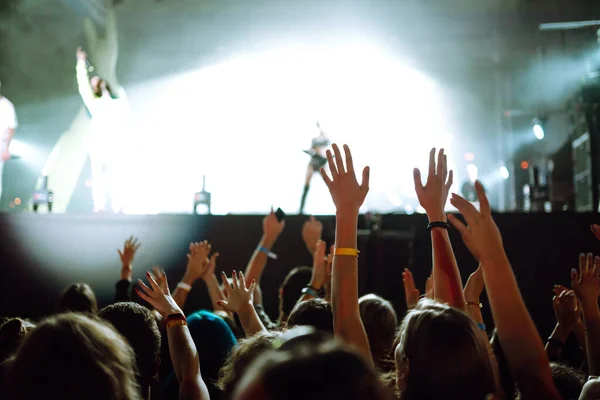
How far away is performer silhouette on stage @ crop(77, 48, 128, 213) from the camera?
24.4 ft

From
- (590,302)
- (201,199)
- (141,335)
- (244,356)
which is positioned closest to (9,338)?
(141,335)

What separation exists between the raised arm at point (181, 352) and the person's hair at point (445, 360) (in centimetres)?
67

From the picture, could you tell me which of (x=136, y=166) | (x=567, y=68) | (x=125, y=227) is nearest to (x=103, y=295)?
(x=125, y=227)

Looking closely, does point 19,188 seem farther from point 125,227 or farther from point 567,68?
point 567,68

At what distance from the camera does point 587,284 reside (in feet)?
6.23

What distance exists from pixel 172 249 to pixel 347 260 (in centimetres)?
391

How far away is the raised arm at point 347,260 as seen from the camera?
1.43m

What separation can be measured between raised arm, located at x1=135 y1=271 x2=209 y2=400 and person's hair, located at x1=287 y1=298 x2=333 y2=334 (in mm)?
429

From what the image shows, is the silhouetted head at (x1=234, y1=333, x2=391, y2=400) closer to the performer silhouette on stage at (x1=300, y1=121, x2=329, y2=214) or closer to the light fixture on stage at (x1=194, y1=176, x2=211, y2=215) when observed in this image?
the light fixture on stage at (x1=194, y1=176, x2=211, y2=215)

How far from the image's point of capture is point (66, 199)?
26.6ft

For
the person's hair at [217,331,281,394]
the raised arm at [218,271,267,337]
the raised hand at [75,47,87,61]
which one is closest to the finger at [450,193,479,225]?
the person's hair at [217,331,281,394]

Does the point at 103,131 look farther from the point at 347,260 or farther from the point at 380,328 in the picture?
the point at 347,260

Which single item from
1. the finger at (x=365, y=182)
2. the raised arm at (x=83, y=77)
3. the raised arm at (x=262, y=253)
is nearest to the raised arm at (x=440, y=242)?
the finger at (x=365, y=182)

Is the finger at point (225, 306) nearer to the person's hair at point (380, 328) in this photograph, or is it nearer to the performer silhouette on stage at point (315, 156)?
the person's hair at point (380, 328)
